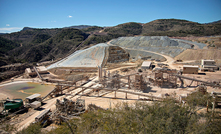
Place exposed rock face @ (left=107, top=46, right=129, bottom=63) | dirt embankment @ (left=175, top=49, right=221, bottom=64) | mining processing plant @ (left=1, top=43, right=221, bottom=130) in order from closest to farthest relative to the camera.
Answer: mining processing plant @ (left=1, top=43, right=221, bottom=130) < dirt embankment @ (left=175, top=49, right=221, bottom=64) < exposed rock face @ (left=107, top=46, right=129, bottom=63)

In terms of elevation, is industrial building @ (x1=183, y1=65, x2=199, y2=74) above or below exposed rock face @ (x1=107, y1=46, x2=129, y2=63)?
below

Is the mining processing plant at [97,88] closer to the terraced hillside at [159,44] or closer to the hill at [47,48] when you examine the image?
the terraced hillside at [159,44]

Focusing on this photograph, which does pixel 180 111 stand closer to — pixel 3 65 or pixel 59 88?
pixel 59 88

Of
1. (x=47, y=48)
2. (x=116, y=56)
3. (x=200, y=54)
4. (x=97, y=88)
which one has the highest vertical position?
(x=47, y=48)

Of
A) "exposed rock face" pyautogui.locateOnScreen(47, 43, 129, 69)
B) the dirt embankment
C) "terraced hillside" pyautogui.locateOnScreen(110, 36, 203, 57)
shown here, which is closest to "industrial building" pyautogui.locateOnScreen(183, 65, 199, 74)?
the dirt embankment

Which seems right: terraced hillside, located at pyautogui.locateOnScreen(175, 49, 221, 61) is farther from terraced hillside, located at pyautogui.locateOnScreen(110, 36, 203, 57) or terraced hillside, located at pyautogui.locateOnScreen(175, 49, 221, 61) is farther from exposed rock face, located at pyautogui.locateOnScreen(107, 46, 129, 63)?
exposed rock face, located at pyautogui.locateOnScreen(107, 46, 129, 63)

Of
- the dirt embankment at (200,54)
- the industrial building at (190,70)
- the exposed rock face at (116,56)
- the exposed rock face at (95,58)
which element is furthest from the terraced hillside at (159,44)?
the industrial building at (190,70)

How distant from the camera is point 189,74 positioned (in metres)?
33.6

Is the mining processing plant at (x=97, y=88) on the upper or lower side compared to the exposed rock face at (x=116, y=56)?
lower

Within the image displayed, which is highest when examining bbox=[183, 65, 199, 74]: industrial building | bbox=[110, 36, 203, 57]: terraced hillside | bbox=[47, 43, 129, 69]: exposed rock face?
bbox=[110, 36, 203, 57]: terraced hillside

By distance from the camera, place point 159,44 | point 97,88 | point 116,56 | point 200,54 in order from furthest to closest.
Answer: point 159,44, point 116,56, point 200,54, point 97,88

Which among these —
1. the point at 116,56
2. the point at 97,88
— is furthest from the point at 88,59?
the point at 97,88

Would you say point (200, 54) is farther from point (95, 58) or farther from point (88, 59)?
point (88, 59)

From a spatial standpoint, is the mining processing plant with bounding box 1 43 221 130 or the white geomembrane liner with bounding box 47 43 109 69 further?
the white geomembrane liner with bounding box 47 43 109 69
